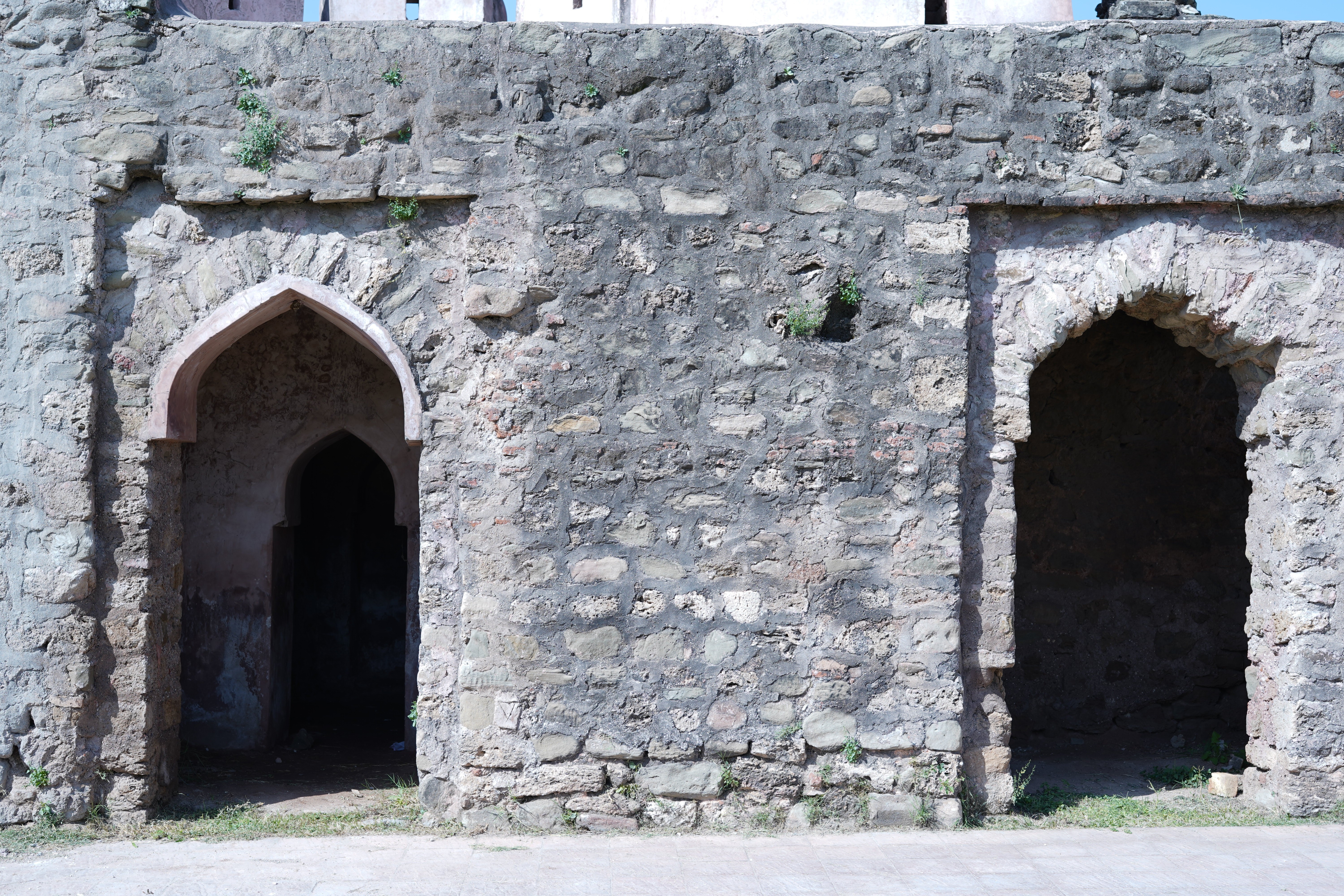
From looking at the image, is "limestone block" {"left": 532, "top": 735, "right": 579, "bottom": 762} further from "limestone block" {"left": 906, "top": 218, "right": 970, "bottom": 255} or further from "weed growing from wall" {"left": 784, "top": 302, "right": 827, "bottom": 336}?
"limestone block" {"left": 906, "top": 218, "right": 970, "bottom": 255}

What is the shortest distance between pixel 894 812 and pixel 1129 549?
3321 millimetres

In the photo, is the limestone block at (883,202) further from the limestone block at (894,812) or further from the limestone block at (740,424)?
the limestone block at (894,812)

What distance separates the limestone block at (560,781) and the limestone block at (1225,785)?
334 centimetres

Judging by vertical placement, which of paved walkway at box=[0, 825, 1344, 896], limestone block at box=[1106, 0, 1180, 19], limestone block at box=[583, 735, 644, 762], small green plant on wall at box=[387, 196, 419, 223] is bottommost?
paved walkway at box=[0, 825, 1344, 896]

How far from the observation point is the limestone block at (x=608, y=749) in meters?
4.81

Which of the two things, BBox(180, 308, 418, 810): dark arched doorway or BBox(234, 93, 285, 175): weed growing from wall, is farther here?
BBox(180, 308, 418, 810): dark arched doorway

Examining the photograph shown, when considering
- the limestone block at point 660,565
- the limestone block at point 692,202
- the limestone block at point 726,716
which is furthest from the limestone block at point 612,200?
the limestone block at point 726,716

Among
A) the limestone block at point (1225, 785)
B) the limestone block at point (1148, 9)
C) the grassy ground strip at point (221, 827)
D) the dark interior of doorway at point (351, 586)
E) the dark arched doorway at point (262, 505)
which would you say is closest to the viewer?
the grassy ground strip at point (221, 827)

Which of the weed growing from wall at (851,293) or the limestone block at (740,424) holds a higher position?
the weed growing from wall at (851,293)

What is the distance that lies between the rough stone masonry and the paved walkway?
0.77 ft

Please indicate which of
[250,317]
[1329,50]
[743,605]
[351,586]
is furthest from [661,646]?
[351,586]

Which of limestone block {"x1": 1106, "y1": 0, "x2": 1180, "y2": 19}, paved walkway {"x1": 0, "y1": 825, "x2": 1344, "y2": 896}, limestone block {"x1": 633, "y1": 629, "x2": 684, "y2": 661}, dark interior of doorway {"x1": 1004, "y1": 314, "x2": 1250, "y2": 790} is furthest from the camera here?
dark interior of doorway {"x1": 1004, "y1": 314, "x2": 1250, "y2": 790}

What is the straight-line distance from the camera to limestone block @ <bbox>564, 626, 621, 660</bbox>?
484 centimetres

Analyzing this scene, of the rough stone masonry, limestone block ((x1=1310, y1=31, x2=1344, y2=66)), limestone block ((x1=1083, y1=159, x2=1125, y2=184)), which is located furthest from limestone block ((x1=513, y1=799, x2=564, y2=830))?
limestone block ((x1=1310, y1=31, x2=1344, y2=66))
